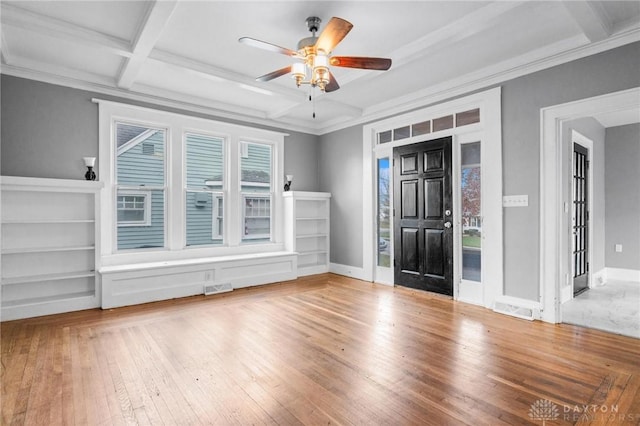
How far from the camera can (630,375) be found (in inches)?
98.1

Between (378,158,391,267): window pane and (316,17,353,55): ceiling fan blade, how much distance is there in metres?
3.11

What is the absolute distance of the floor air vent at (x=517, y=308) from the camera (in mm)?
3781

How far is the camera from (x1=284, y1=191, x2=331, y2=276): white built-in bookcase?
245 inches

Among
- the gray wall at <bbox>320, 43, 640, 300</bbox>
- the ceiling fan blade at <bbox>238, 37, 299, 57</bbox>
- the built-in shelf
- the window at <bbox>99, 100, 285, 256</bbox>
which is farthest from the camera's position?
the window at <bbox>99, 100, 285, 256</bbox>

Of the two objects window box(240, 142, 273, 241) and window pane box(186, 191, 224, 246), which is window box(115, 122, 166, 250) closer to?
window pane box(186, 191, 224, 246)

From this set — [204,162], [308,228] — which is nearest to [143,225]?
[204,162]

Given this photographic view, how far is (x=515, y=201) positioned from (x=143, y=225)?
16.3 ft

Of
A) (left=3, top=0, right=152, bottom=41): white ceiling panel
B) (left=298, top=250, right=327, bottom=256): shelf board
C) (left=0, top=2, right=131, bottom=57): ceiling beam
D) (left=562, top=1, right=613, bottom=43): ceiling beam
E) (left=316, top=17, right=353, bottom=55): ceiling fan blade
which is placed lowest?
(left=298, top=250, right=327, bottom=256): shelf board

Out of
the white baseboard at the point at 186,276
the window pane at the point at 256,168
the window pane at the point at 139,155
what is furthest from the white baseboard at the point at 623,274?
the window pane at the point at 139,155

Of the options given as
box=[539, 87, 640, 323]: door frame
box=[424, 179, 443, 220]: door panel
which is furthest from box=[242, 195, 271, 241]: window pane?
box=[539, 87, 640, 323]: door frame

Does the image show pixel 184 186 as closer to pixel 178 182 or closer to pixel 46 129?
pixel 178 182

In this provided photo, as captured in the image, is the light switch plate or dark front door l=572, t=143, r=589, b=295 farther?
dark front door l=572, t=143, r=589, b=295

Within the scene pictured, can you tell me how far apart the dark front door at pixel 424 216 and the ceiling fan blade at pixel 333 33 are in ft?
8.39

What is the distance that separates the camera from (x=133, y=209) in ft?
15.9
